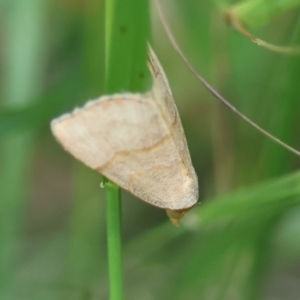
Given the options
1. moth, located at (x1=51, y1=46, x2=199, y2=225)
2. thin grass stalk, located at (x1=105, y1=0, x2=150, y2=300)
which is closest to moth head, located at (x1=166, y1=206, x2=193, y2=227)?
moth, located at (x1=51, y1=46, x2=199, y2=225)

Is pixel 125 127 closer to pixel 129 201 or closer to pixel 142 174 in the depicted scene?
pixel 142 174

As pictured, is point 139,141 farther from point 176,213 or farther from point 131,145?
point 176,213

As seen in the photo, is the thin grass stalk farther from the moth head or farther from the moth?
the moth head

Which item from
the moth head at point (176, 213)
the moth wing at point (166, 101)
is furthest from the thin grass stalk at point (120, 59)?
the moth head at point (176, 213)

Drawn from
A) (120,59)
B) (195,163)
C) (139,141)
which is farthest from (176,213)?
(195,163)

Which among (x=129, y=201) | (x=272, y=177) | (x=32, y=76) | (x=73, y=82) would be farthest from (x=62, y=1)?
(x=272, y=177)

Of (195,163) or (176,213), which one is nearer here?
(176,213)
